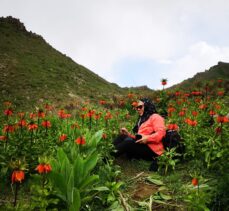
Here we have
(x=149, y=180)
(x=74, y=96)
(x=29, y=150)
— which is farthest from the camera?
(x=74, y=96)

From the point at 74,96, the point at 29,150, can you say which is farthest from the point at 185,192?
the point at 74,96

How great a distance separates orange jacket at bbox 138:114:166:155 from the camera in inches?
267

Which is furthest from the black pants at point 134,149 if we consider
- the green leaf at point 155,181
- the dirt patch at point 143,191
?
the dirt patch at point 143,191

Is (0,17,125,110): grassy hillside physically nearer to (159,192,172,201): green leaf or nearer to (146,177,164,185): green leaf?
(146,177,164,185): green leaf

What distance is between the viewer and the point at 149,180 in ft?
19.2

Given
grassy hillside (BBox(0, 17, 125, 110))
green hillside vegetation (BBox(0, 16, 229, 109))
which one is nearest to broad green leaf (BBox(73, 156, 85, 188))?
green hillside vegetation (BBox(0, 16, 229, 109))

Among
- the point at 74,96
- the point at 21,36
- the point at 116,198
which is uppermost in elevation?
the point at 21,36

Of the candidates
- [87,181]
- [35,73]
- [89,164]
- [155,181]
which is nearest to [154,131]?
[155,181]

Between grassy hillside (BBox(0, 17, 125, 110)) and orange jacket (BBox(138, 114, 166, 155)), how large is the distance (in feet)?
37.1

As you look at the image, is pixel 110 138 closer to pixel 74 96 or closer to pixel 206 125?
pixel 206 125

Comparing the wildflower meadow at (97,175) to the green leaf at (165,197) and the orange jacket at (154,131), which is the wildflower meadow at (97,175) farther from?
the orange jacket at (154,131)

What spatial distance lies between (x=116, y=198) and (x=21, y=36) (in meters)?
26.3

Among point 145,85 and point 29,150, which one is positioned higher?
point 145,85

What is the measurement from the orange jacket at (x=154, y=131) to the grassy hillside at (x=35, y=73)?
11317 millimetres
